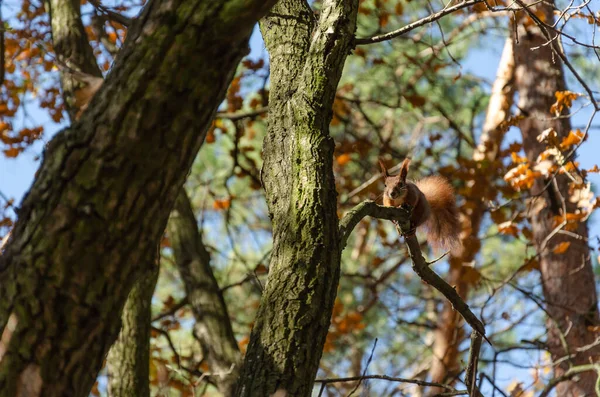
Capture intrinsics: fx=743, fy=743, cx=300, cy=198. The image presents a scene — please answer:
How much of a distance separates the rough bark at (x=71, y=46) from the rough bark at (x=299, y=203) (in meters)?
1.90

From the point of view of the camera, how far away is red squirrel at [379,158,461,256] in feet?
11.9

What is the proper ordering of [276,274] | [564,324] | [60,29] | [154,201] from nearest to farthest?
[154,201], [276,274], [60,29], [564,324]

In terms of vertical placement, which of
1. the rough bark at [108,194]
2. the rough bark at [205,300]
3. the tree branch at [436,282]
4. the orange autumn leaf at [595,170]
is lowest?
the rough bark at [108,194]

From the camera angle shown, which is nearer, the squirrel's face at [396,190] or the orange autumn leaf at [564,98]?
the squirrel's face at [396,190]

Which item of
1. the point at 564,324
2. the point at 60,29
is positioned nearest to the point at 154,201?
the point at 60,29

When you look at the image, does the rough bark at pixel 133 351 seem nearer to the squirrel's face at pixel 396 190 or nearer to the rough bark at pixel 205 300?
the rough bark at pixel 205 300

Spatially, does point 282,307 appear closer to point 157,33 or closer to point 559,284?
point 157,33

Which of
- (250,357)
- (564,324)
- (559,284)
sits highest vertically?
(559,284)

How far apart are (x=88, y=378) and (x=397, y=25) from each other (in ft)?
28.4

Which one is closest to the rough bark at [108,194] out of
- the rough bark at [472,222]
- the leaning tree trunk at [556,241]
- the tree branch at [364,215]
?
the tree branch at [364,215]

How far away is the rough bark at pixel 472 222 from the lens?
21.2 feet

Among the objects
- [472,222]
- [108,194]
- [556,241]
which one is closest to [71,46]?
[108,194]

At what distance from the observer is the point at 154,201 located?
1.64 metres

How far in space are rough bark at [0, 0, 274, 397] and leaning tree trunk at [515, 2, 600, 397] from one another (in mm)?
4231
